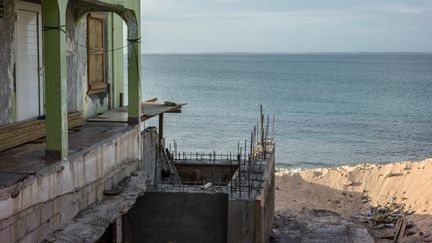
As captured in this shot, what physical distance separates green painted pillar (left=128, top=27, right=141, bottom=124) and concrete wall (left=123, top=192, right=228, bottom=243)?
1953mm

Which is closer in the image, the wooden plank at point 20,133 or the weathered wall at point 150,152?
the wooden plank at point 20,133

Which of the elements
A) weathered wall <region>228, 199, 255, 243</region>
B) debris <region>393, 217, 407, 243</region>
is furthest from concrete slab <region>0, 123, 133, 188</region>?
debris <region>393, 217, 407, 243</region>

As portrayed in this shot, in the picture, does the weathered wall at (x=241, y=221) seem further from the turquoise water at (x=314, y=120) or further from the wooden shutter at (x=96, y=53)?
the turquoise water at (x=314, y=120)

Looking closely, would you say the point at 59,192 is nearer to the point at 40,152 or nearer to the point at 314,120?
the point at 40,152

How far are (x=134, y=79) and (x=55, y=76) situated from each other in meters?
4.38

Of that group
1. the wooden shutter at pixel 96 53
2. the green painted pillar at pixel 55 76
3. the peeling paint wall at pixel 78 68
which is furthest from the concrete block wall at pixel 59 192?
the wooden shutter at pixel 96 53

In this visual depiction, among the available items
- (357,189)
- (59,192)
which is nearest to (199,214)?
(59,192)

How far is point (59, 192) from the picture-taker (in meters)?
10.3

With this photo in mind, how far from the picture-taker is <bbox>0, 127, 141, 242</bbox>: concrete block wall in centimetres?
878

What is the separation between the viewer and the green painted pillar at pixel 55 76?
10.3 m

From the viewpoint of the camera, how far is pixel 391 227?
21.2m

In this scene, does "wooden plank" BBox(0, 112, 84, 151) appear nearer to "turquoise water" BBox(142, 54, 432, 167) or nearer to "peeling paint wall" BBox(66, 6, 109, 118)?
"peeling paint wall" BBox(66, 6, 109, 118)

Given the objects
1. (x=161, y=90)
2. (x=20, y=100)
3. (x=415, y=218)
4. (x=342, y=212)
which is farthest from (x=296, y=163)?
(x=161, y=90)

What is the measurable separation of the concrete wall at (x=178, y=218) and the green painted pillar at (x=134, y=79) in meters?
1.95
